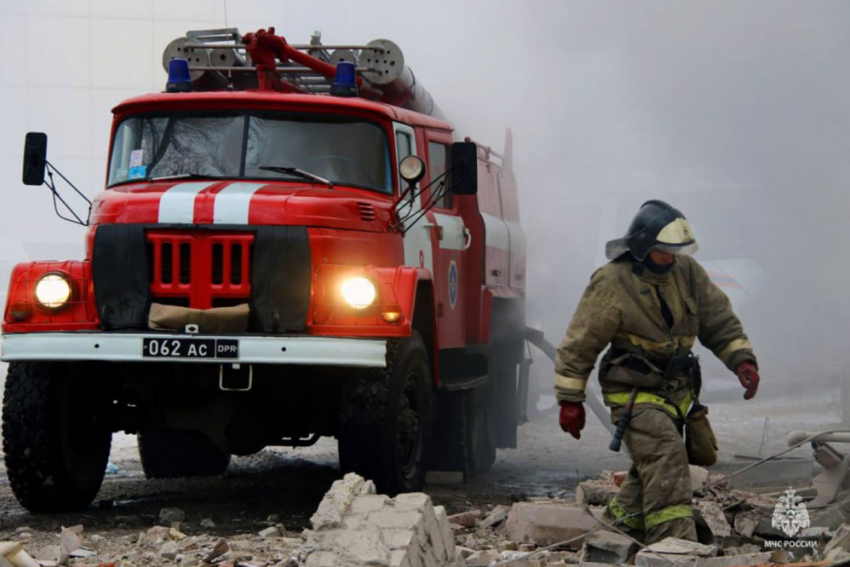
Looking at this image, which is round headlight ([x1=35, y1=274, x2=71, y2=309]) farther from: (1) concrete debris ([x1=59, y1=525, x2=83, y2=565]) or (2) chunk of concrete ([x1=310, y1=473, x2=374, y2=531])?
(2) chunk of concrete ([x1=310, y1=473, x2=374, y2=531])

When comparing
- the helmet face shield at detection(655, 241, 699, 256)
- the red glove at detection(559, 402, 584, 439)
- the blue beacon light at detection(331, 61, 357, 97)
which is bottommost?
the red glove at detection(559, 402, 584, 439)

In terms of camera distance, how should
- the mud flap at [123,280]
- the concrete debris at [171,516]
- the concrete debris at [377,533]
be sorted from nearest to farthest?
the concrete debris at [377,533], the mud flap at [123,280], the concrete debris at [171,516]

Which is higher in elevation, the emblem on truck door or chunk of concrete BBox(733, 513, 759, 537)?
the emblem on truck door

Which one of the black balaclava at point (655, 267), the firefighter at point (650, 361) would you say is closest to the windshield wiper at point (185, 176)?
the firefighter at point (650, 361)

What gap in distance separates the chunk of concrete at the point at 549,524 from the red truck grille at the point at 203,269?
1.79 metres

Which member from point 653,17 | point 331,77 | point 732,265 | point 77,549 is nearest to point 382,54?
point 331,77

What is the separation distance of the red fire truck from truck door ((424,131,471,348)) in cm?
4

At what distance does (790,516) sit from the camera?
22.3 feet

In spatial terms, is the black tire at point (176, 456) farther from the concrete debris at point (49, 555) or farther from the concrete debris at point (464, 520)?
the concrete debris at point (49, 555)

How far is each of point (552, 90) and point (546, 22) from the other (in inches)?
30.5

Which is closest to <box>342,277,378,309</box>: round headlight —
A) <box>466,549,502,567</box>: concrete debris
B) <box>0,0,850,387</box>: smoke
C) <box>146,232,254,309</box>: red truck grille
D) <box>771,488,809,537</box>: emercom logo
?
<box>146,232,254,309</box>: red truck grille

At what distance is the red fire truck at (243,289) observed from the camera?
24.0 feet

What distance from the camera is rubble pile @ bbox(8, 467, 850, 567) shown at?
5.19m

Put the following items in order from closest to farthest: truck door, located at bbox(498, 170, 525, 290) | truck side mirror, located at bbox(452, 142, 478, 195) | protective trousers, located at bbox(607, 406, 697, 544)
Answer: protective trousers, located at bbox(607, 406, 697, 544), truck side mirror, located at bbox(452, 142, 478, 195), truck door, located at bbox(498, 170, 525, 290)
